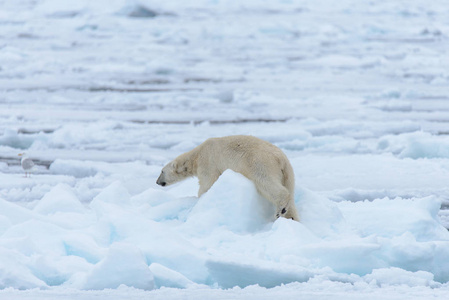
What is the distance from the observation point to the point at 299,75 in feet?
36.7

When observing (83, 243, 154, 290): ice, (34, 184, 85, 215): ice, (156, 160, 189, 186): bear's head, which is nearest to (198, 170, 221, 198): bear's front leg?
(156, 160, 189, 186): bear's head

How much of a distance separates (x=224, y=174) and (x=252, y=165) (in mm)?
148

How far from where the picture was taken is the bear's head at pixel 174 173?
358 centimetres

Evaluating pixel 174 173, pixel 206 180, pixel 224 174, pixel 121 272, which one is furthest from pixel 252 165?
pixel 121 272

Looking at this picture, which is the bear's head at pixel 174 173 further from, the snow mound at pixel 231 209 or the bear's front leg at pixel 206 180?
the snow mound at pixel 231 209

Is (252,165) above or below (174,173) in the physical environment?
above

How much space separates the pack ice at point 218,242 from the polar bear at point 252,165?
0.26ft

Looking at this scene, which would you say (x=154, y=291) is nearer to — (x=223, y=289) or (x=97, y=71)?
(x=223, y=289)

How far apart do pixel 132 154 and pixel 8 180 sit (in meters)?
1.33

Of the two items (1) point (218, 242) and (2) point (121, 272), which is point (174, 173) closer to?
(1) point (218, 242)

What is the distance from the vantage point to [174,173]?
3613 millimetres

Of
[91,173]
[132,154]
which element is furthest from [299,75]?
[91,173]

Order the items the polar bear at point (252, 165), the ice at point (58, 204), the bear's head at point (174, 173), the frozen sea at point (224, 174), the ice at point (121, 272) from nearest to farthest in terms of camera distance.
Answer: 1. the ice at point (121, 272)
2. the frozen sea at point (224, 174)
3. the polar bear at point (252, 165)
4. the ice at point (58, 204)
5. the bear's head at point (174, 173)

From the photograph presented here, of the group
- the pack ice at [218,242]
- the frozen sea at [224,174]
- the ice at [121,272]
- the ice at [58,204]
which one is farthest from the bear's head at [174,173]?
the ice at [121,272]
